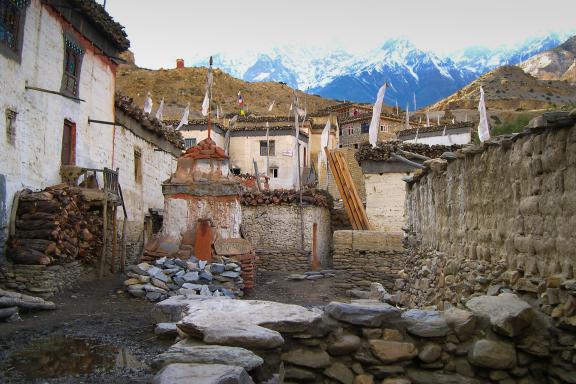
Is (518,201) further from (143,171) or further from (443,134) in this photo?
(443,134)

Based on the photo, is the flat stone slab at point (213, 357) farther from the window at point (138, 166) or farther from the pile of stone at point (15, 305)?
the window at point (138, 166)

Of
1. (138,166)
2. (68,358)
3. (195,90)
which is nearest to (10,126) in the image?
(138,166)

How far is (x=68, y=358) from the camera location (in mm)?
5418

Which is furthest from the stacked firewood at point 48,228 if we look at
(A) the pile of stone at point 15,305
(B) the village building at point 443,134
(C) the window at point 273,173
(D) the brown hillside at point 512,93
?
(D) the brown hillside at point 512,93

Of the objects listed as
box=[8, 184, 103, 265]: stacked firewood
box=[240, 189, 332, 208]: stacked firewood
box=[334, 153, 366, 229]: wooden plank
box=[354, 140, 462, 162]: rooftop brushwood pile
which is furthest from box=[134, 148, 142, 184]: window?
box=[354, 140, 462, 162]: rooftop brushwood pile

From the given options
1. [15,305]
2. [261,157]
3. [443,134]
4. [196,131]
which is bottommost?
[15,305]

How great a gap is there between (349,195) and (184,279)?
10211mm

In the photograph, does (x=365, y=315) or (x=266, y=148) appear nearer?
(x=365, y=315)

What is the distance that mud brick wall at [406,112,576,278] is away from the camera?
391 cm

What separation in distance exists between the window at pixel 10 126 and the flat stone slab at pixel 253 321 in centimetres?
837

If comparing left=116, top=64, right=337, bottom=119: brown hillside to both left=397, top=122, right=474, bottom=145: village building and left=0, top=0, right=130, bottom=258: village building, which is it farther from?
left=0, top=0, right=130, bottom=258: village building

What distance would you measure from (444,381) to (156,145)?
56.6 feet

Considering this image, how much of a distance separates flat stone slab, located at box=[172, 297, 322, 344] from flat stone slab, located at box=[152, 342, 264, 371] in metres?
0.20

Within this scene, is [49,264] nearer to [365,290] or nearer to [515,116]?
[365,290]
